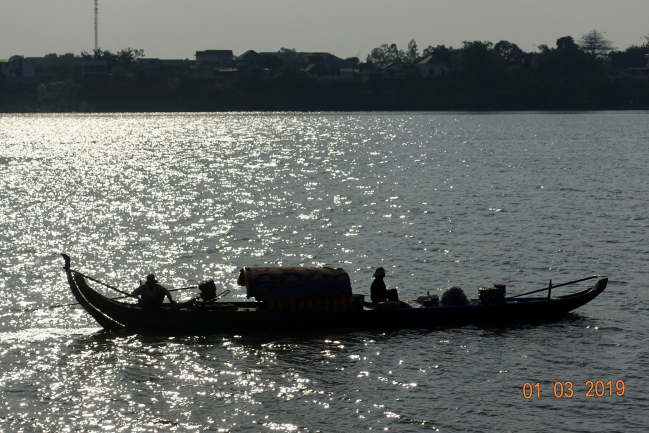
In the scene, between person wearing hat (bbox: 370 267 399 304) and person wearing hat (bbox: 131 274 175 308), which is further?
person wearing hat (bbox: 370 267 399 304)

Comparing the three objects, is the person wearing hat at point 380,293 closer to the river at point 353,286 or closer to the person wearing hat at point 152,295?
the river at point 353,286

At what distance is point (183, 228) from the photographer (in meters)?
49.1

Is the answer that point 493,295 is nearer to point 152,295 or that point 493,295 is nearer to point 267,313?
point 267,313

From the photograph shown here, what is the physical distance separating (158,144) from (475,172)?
73010 millimetres

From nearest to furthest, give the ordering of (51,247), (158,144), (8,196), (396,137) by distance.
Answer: (51,247), (8,196), (158,144), (396,137)

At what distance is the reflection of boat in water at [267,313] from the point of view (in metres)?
26.0

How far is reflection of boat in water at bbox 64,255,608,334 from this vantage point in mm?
25969

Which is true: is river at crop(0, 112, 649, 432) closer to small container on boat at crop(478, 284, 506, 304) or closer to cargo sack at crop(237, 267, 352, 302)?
small container on boat at crop(478, 284, 506, 304)

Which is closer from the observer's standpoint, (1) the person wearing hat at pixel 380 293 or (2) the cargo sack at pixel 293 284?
(2) the cargo sack at pixel 293 284

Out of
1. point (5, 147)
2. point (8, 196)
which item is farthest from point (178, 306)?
point (5, 147)

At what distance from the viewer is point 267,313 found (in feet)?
85.5

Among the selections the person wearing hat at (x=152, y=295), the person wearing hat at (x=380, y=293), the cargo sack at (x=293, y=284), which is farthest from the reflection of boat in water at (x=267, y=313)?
the person wearing hat at (x=380, y=293)

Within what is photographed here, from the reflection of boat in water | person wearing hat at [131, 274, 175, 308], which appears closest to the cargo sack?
the reflection of boat in water

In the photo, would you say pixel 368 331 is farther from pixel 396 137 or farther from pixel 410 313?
pixel 396 137
